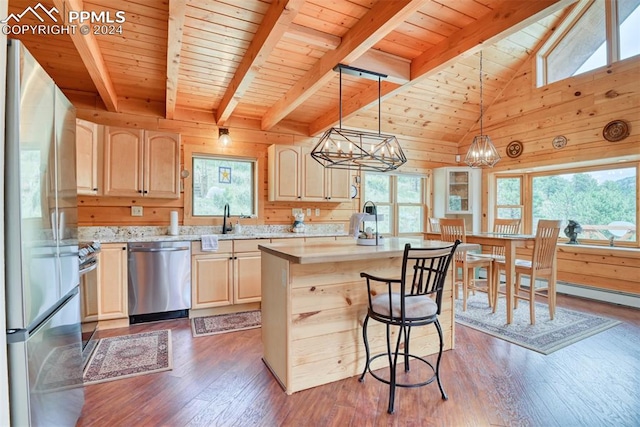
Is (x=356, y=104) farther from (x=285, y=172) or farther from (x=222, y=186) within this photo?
(x=222, y=186)

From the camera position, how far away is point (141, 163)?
3.71 m

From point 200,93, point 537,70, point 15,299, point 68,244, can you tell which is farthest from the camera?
point 537,70

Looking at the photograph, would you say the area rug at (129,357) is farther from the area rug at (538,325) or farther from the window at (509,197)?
the window at (509,197)

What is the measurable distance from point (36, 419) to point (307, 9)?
9.79 ft

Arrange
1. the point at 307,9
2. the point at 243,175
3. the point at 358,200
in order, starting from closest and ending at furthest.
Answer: the point at 307,9, the point at 243,175, the point at 358,200

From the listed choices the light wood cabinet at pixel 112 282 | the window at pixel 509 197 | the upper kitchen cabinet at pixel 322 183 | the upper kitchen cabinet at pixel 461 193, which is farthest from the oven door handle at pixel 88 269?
the window at pixel 509 197

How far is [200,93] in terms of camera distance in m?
3.91

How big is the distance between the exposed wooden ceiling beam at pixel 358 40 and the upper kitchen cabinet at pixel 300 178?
70 centimetres

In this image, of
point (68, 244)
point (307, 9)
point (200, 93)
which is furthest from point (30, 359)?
point (200, 93)

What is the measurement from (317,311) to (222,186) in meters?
2.78

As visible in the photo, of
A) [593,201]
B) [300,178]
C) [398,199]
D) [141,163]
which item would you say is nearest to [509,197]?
[593,201]

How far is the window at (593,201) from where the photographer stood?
4.40m

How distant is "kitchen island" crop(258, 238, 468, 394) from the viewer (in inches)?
84.4

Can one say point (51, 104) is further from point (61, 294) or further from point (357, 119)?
point (357, 119)
